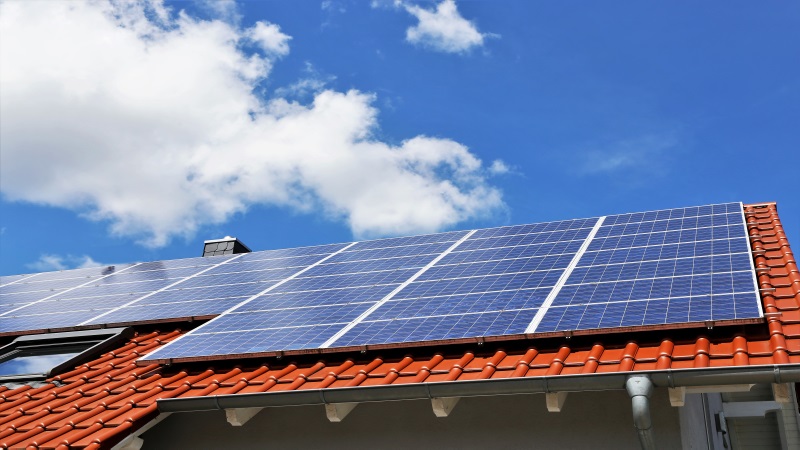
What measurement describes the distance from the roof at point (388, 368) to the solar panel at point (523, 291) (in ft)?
0.57

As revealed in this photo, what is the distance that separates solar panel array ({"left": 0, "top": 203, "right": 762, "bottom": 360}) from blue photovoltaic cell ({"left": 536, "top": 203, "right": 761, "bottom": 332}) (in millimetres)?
21

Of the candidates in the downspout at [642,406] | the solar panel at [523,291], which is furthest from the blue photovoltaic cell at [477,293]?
the downspout at [642,406]

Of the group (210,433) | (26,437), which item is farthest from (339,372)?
(26,437)

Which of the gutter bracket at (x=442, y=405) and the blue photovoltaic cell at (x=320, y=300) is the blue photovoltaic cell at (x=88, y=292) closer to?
the blue photovoltaic cell at (x=320, y=300)

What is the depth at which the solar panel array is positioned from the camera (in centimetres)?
807

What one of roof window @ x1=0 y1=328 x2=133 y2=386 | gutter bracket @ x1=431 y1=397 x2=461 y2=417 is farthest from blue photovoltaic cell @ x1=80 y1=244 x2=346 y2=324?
gutter bracket @ x1=431 y1=397 x2=461 y2=417

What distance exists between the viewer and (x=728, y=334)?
724cm

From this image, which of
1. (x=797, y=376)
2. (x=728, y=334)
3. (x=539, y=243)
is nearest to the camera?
(x=797, y=376)

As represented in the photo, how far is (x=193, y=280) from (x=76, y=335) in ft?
9.32

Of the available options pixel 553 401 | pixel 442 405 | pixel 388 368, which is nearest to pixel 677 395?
pixel 553 401

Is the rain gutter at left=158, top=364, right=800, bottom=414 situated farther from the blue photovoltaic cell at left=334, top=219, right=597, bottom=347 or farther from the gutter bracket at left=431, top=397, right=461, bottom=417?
the blue photovoltaic cell at left=334, top=219, right=597, bottom=347

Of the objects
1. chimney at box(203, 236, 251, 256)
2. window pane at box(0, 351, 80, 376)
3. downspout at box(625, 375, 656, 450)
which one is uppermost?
chimney at box(203, 236, 251, 256)

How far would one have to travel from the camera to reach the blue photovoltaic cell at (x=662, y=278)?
7562 mm

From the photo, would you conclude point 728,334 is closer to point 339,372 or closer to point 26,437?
point 339,372
